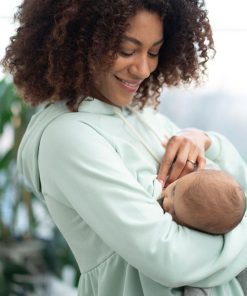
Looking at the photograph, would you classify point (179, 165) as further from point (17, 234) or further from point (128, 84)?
point (17, 234)

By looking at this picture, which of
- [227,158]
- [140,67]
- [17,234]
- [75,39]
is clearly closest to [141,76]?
[140,67]

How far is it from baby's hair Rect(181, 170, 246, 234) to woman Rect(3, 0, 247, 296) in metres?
0.03

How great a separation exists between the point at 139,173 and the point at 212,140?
0.38 meters

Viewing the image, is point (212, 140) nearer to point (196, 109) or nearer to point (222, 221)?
point (222, 221)

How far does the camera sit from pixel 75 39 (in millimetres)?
1201

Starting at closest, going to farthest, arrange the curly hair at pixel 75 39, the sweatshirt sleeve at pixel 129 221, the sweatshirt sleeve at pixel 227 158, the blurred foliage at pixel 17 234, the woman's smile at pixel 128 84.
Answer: the sweatshirt sleeve at pixel 129 221 → the curly hair at pixel 75 39 → the woman's smile at pixel 128 84 → the sweatshirt sleeve at pixel 227 158 → the blurred foliage at pixel 17 234

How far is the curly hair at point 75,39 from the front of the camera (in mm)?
1169

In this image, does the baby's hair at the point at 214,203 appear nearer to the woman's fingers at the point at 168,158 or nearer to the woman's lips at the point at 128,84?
the woman's fingers at the point at 168,158

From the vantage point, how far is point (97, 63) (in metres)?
1.19

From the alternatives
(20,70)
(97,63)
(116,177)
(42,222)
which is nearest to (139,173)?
(116,177)

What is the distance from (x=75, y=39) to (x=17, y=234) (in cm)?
134

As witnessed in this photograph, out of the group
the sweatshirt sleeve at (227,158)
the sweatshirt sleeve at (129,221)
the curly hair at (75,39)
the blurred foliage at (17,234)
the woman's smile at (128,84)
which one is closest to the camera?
the sweatshirt sleeve at (129,221)

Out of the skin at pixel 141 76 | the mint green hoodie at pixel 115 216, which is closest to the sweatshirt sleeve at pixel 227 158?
the skin at pixel 141 76

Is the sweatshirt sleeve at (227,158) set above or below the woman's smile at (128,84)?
below
